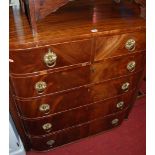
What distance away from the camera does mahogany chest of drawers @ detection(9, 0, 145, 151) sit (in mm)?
1119

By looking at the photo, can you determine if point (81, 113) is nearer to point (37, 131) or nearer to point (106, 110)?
point (106, 110)

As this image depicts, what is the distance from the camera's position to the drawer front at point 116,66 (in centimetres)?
134

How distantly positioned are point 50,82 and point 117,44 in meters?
0.47

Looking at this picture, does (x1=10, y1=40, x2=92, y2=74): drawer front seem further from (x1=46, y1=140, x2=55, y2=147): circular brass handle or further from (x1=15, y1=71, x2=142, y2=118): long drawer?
(x1=46, y1=140, x2=55, y2=147): circular brass handle

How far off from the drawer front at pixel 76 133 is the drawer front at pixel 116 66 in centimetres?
45

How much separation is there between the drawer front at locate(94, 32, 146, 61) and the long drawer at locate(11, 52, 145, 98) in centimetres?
5

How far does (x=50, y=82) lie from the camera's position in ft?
4.07

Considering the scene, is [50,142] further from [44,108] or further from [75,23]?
[75,23]

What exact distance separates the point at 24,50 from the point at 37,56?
8 centimetres

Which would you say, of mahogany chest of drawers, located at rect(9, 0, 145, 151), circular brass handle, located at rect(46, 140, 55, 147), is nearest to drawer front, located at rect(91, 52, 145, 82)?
mahogany chest of drawers, located at rect(9, 0, 145, 151)

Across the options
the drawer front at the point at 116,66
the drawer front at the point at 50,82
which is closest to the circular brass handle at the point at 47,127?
the drawer front at the point at 50,82

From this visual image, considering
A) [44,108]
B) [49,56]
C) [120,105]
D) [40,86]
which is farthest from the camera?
[120,105]

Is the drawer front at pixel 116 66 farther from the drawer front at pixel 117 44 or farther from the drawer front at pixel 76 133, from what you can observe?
the drawer front at pixel 76 133

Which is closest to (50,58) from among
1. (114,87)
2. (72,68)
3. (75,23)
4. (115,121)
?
(72,68)
